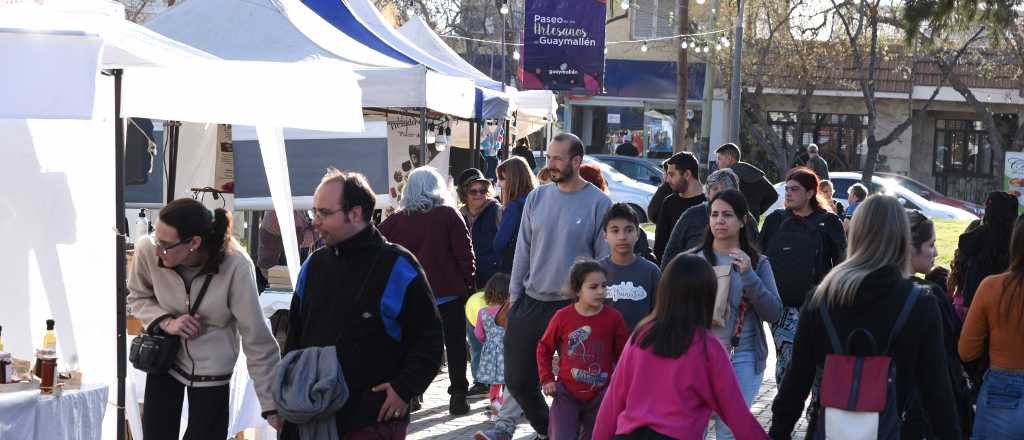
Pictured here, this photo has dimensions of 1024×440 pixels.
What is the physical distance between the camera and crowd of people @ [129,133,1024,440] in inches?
188

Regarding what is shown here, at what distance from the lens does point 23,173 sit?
6.88 m

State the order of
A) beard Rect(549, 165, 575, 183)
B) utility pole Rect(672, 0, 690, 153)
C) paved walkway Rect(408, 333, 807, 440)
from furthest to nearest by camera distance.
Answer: utility pole Rect(672, 0, 690, 153) → paved walkway Rect(408, 333, 807, 440) → beard Rect(549, 165, 575, 183)

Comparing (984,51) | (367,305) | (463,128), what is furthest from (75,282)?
(984,51)

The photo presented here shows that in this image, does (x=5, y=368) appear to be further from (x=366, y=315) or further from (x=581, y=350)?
(x=581, y=350)

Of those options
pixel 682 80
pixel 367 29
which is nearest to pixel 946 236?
pixel 682 80

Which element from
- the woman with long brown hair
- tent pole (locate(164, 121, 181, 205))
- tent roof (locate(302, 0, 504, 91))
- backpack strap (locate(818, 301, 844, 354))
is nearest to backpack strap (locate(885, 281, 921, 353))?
backpack strap (locate(818, 301, 844, 354))

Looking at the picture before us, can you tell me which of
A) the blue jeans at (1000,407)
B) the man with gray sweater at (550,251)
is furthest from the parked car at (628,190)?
the blue jeans at (1000,407)

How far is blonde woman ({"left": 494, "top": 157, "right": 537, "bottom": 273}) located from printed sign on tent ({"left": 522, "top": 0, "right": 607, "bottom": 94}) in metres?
11.7

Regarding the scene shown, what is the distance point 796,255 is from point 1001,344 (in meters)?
2.67

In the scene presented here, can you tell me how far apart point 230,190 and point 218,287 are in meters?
5.96

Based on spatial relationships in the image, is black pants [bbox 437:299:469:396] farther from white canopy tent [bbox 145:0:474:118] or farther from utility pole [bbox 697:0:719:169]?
utility pole [bbox 697:0:719:169]

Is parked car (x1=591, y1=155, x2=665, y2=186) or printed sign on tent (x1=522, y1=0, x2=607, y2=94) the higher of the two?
printed sign on tent (x1=522, y1=0, x2=607, y2=94)

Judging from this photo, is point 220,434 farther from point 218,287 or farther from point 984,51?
point 984,51

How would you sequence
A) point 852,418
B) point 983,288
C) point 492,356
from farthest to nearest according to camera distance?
point 492,356, point 983,288, point 852,418
